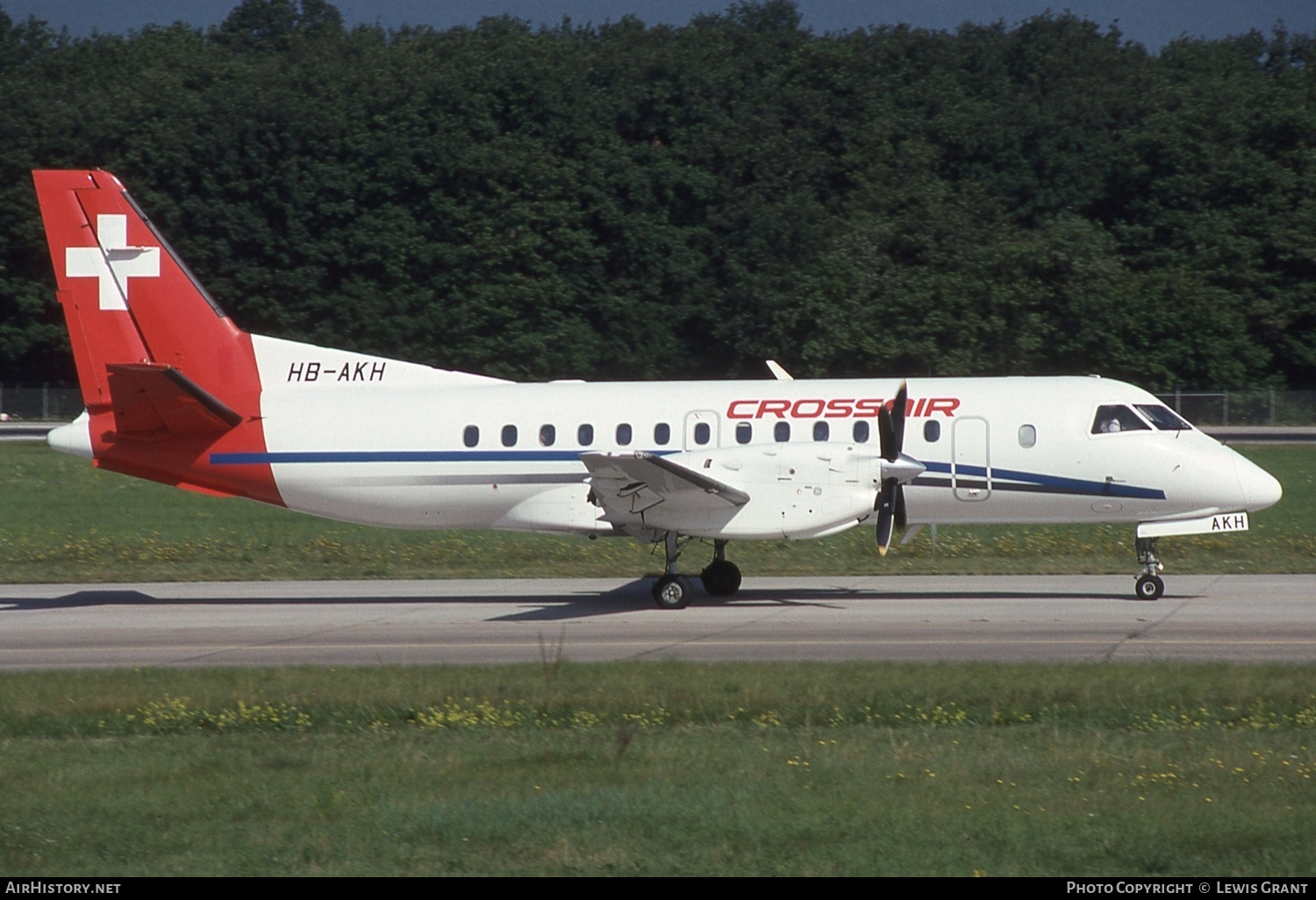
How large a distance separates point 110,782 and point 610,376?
45.2 metres

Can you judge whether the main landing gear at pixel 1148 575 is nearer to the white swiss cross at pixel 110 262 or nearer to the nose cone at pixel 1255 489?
the nose cone at pixel 1255 489

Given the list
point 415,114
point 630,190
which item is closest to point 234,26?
point 415,114

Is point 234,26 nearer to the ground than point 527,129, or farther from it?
farther from it

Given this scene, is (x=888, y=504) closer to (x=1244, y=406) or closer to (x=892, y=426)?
(x=892, y=426)

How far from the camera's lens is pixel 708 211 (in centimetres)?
5766

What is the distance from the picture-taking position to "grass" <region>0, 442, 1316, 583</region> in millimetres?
24484

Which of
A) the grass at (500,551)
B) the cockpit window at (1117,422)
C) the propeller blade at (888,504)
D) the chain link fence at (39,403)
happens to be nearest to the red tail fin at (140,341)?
the grass at (500,551)

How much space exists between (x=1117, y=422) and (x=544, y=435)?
26.8 feet

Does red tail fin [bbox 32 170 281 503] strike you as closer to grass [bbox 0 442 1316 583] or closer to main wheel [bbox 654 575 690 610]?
grass [bbox 0 442 1316 583]

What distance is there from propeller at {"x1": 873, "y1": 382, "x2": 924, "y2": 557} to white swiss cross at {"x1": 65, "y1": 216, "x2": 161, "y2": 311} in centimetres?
1102

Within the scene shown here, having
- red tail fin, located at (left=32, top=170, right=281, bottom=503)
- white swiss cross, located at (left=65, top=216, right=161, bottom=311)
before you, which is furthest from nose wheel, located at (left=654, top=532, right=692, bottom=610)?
white swiss cross, located at (left=65, top=216, right=161, bottom=311)

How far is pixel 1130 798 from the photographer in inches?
357

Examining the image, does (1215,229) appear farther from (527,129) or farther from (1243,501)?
(1243,501)

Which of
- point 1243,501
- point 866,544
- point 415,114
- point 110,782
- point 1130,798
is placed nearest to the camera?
point 1130,798
